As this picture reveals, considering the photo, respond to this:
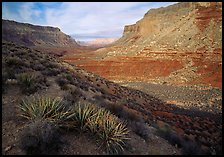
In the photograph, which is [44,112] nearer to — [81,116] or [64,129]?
[64,129]

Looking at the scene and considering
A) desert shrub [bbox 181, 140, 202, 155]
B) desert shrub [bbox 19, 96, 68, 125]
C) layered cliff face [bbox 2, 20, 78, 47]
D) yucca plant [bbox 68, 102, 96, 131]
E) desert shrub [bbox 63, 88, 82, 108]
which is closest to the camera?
desert shrub [bbox 19, 96, 68, 125]

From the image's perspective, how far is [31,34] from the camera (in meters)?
100

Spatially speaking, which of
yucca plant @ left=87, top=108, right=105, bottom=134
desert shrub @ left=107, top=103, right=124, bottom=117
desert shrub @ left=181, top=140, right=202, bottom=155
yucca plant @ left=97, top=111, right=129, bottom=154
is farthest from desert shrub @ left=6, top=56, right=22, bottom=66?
desert shrub @ left=181, top=140, right=202, bottom=155

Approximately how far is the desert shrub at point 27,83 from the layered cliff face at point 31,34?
77.3 meters

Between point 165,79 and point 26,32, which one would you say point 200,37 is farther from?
point 26,32

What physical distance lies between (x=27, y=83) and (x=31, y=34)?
3925 inches

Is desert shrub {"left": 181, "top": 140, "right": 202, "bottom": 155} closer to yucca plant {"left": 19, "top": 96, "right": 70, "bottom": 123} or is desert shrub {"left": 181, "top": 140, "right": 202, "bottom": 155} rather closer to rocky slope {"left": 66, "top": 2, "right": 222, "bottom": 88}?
yucca plant {"left": 19, "top": 96, "right": 70, "bottom": 123}

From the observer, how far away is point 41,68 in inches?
441

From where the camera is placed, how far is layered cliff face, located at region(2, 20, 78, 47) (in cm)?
8619

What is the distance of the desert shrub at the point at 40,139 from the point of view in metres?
5.02

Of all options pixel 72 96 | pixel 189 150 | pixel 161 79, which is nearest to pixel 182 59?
pixel 161 79

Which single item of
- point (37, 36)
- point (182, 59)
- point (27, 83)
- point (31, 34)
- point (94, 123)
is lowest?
point (94, 123)

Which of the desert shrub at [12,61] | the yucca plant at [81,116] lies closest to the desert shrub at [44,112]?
the yucca plant at [81,116]

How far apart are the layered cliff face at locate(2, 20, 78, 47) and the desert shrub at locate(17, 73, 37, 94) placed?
77.3 metres
